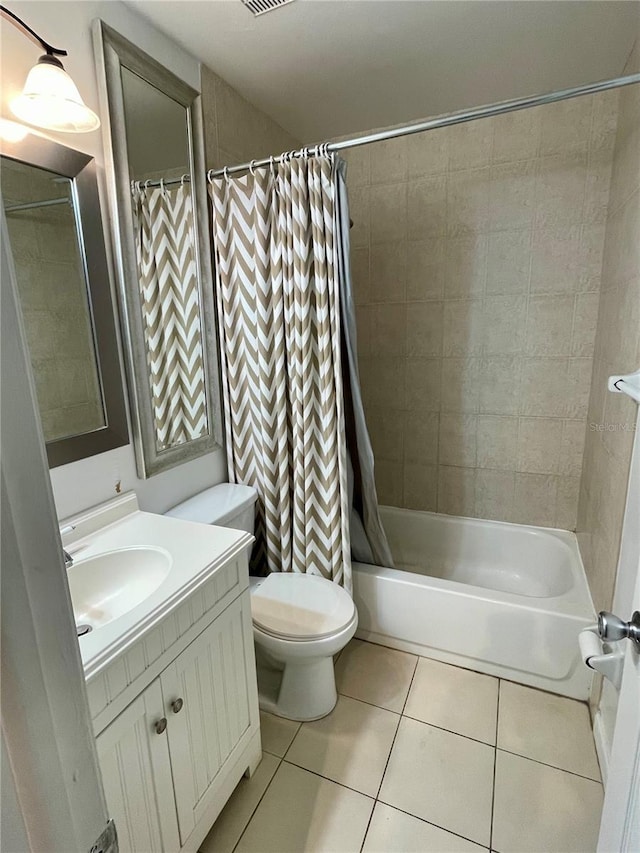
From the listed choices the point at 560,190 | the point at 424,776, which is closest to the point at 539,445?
the point at 560,190

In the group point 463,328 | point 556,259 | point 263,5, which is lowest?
point 463,328

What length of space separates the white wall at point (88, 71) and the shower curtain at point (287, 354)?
40cm

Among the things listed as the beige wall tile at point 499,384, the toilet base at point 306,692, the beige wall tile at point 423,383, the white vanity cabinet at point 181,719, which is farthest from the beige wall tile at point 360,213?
the toilet base at point 306,692

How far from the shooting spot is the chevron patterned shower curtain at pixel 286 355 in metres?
1.66

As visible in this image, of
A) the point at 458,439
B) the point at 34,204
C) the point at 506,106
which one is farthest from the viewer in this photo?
the point at 458,439

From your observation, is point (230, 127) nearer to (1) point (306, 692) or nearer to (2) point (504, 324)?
(2) point (504, 324)

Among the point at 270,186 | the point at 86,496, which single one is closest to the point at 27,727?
the point at 86,496

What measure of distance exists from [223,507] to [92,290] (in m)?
0.87

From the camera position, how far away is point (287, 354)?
1784 millimetres

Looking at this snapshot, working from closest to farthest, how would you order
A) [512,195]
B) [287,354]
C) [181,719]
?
[181,719]
[287,354]
[512,195]

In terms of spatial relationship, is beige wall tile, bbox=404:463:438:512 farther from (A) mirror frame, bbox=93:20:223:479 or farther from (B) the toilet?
(A) mirror frame, bbox=93:20:223:479

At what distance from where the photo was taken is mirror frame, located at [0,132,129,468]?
1207 mm

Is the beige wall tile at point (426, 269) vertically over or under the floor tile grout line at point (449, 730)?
over

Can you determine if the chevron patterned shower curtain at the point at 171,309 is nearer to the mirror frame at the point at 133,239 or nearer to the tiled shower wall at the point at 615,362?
the mirror frame at the point at 133,239
